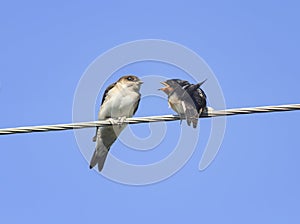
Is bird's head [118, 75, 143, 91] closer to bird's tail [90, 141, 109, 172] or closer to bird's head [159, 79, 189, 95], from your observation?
bird's head [159, 79, 189, 95]

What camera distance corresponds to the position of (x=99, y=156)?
12.4 metres

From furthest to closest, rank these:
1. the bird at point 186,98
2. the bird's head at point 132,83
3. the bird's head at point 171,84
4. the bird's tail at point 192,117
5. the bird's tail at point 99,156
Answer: the bird's head at point 132,83, the bird's tail at point 99,156, the bird's head at point 171,84, the bird at point 186,98, the bird's tail at point 192,117

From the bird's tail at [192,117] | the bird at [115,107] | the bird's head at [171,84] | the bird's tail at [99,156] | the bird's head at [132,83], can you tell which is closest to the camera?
the bird's tail at [192,117]

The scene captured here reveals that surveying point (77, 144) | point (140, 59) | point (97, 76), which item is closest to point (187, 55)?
point (140, 59)

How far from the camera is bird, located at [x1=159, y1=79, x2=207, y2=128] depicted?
10.6 metres

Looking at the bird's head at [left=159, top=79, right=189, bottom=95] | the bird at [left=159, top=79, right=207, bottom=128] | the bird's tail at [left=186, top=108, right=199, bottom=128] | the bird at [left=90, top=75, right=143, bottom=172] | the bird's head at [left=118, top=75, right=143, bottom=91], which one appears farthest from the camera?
the bird's head at [left=118, top=75, right=143, bottom=91]

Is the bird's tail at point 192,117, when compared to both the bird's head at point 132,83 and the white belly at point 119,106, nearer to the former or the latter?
the white belly at point 119,106

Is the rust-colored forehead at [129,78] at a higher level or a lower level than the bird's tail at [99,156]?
higher

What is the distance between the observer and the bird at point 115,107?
41.0 feet

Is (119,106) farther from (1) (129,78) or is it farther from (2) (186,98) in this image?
(2) (186,98)

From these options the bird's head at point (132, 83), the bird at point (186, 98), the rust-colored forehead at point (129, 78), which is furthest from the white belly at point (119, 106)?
the bird at point (186, 98)

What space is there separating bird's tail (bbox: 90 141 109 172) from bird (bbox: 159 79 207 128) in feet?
4.92

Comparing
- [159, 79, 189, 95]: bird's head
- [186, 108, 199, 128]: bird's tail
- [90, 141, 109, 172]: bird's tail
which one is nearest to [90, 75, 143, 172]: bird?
[90, 141, 109, 172]: bird's tail

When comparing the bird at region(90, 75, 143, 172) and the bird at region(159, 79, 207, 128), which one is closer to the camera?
the bird at region(159, 79, 207, 128)
